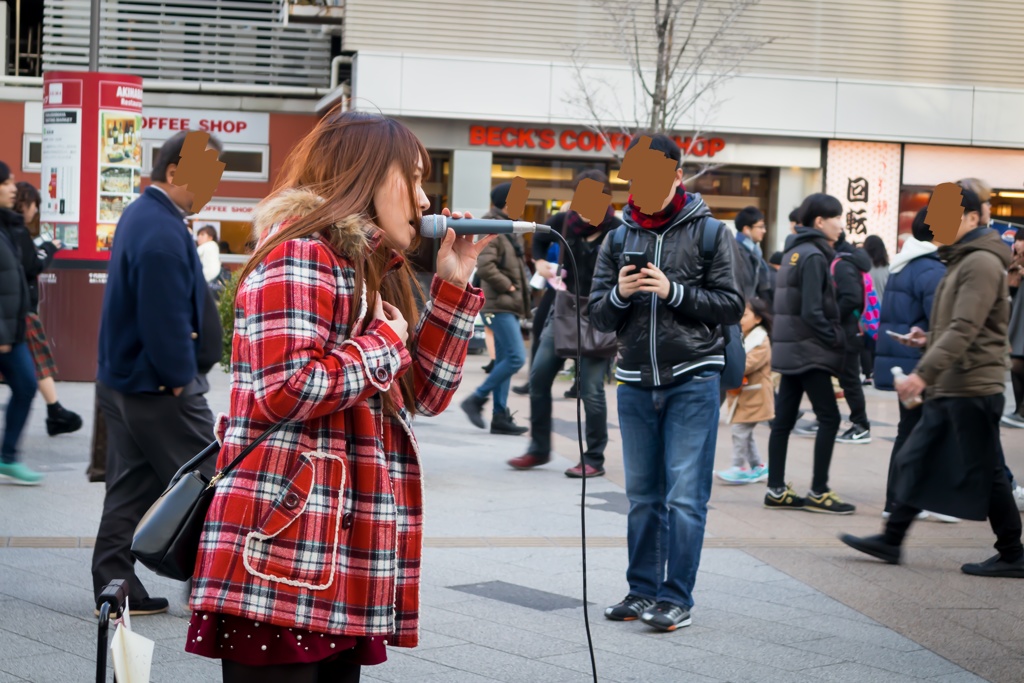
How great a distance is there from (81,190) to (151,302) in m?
9.29

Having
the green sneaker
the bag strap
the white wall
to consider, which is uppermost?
the white wall

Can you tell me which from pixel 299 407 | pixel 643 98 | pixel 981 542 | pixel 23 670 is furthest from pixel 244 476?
pixel 643 98

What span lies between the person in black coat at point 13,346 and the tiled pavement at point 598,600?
0.21m

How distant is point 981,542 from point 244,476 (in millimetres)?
5951

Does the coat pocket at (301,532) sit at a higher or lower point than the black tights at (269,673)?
higher

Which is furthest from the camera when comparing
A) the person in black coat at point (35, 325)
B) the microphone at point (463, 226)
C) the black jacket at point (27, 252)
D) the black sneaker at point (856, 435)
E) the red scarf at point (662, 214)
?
the black sneaker at point (856, 435)

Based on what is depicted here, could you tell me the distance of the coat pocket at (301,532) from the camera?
2.47 meters

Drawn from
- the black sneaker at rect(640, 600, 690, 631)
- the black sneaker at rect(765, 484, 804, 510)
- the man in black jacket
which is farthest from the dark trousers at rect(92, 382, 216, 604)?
the black sneaker at rect(765, 484, 804, 510)

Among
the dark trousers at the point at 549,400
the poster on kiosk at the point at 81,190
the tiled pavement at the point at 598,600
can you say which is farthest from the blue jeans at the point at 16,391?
the poster on kiosk at the point at 81,190

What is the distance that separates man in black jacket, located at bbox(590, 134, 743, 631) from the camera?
5.25 m

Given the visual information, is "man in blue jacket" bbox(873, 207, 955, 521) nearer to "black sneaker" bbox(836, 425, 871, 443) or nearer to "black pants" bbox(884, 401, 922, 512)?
"black pants" bbox(884, 401, 922, 512)

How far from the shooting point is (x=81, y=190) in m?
13.5

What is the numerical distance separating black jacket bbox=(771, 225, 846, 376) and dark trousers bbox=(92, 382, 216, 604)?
4296mm

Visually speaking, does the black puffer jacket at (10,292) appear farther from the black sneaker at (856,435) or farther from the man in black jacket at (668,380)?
the black sneaker at (856,435)
